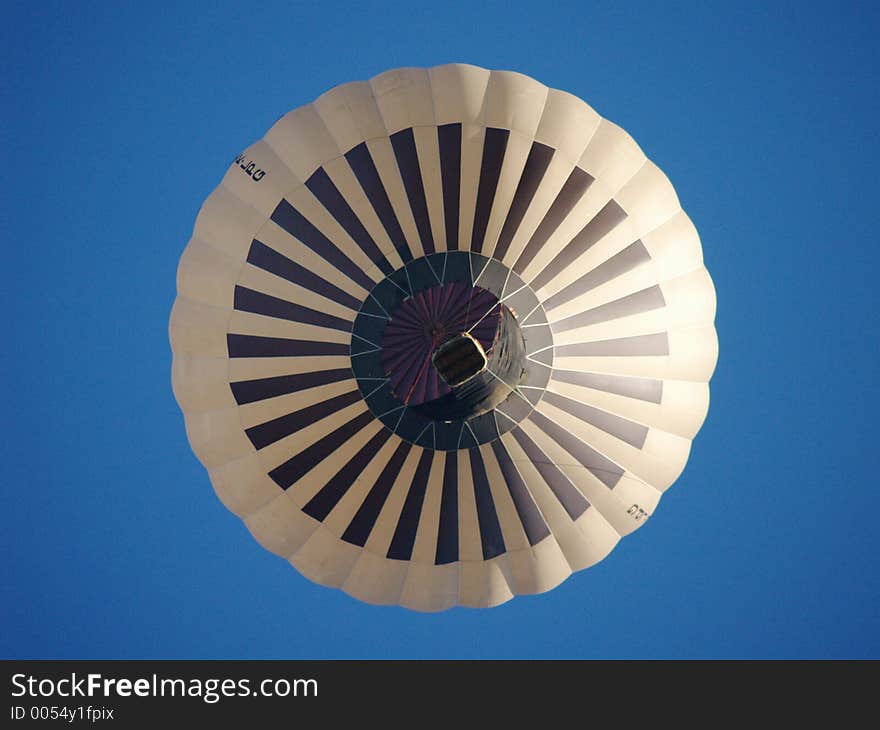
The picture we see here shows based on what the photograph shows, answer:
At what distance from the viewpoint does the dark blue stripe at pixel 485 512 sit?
1041cm

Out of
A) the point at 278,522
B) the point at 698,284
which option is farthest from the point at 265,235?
the point at 698,284

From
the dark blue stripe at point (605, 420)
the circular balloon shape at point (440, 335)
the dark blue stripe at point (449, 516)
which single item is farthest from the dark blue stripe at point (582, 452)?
the dark blue stripe at point (449, 516)

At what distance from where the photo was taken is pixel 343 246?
33.0 feet

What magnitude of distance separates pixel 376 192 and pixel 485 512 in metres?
3.38

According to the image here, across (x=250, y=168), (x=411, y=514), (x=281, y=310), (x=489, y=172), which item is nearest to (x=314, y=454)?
(x=411, y=514)

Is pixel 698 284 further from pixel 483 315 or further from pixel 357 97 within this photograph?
pixel 357 97

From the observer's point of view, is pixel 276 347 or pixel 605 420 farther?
pixel 605 420

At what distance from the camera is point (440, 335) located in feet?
32.4

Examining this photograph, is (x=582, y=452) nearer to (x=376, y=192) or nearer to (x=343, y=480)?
(x=343, y=480)

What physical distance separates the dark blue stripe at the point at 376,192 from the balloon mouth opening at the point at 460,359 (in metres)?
1.03

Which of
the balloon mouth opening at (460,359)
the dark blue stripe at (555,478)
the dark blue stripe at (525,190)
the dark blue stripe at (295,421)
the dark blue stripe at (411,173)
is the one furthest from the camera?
the dark blue stripe at (555,478)

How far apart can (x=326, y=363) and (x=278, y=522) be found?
5.89 ft

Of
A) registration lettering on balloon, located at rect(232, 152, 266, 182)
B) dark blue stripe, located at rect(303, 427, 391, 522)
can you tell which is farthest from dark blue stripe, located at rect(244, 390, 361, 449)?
registration lettering on balloon, located at rect(232, 152, 266, 182)

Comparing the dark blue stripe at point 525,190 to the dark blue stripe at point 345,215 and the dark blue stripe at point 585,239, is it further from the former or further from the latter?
the dark blue stripe at point 345,215
